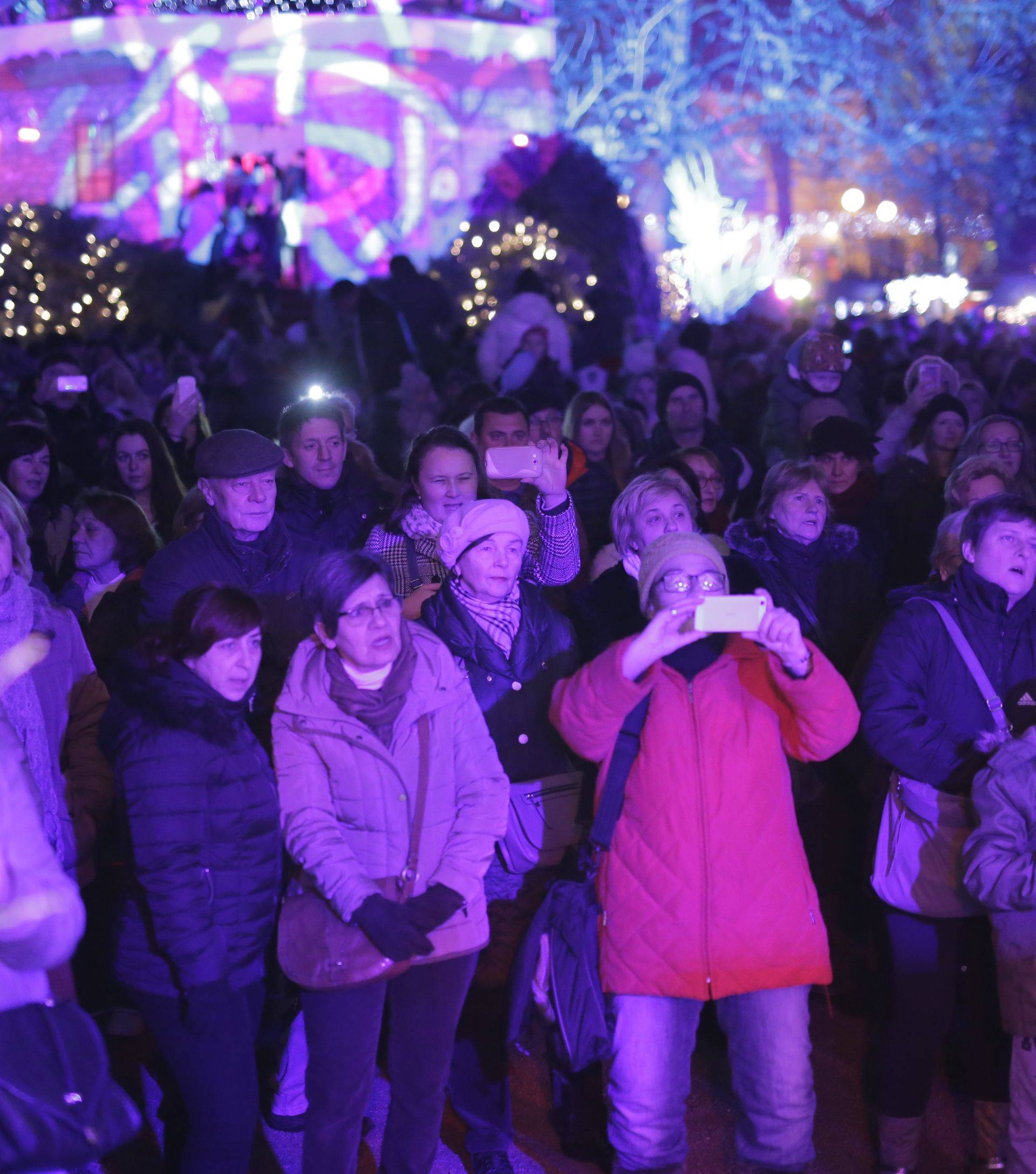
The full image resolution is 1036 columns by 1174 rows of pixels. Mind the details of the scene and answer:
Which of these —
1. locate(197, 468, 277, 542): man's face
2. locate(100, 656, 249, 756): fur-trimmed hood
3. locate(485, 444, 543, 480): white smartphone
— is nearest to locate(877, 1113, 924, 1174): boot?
locate(100, 656, 249, 756): fur-trimmed hood

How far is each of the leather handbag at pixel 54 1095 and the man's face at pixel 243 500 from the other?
1.86 m

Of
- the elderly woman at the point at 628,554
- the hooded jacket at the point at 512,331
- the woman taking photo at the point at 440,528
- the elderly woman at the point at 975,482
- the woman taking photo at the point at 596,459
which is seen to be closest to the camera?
the elderly woman at the point at 628,554

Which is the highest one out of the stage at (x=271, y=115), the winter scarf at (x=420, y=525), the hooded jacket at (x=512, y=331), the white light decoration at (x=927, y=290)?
the stage at (x=271, y=115)

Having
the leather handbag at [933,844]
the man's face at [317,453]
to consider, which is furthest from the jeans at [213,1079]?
the man's face at [317,453]

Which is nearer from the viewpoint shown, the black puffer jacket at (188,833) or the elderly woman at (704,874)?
the black puffer jacket at (188,833)

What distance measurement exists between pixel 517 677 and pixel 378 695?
1.92 feet

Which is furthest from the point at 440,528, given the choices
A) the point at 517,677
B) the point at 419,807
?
the point at 419,807

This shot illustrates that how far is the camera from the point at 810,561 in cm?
448

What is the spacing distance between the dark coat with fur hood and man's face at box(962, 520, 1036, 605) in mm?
977

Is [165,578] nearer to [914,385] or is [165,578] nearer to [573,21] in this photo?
[914,385]

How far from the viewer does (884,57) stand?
27.2m

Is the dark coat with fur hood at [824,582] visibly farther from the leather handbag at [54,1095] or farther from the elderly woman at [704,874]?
the leather handbag at [54,1095]

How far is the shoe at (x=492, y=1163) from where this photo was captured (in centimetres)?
347

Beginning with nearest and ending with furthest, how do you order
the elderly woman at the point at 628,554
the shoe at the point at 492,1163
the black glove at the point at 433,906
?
the black glove at the point at 433,906 → the shoe at the point at 492,1163 → the elderly woman at the point at 628,554
